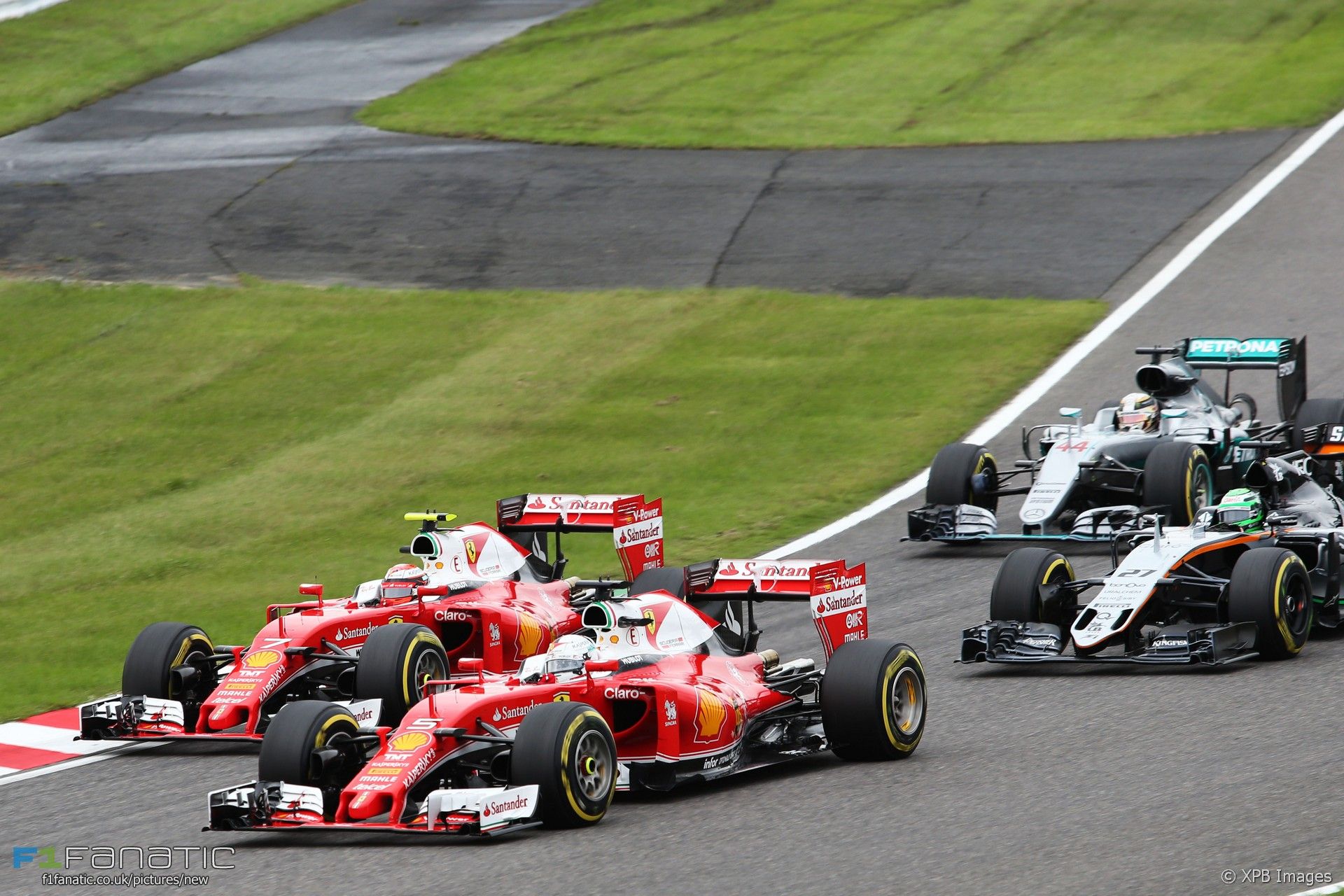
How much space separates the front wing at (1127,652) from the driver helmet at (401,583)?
180 inches

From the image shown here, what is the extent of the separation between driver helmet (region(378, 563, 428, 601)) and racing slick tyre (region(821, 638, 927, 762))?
446 centimetres

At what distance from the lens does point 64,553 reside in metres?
23.1

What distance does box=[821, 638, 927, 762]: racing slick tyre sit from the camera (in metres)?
12.2

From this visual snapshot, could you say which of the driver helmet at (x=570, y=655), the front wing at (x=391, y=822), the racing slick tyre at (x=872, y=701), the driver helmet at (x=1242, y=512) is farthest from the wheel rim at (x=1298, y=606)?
the front wing at (x=391, y=822)

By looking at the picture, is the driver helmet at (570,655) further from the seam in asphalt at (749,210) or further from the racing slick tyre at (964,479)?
the seam in asphalt at (749,210)

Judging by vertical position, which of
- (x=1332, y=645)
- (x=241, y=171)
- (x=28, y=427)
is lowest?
(x=1332, y=645)

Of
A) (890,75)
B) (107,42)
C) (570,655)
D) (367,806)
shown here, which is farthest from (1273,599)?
(107,42)

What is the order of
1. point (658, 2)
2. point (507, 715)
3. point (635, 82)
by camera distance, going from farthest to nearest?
point (658, 2) → point (635, 82) → point (507, 715)

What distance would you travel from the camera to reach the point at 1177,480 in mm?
19172

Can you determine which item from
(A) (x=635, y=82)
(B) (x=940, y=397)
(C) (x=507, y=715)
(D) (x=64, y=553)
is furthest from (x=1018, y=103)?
(C) (x=507, y=715)

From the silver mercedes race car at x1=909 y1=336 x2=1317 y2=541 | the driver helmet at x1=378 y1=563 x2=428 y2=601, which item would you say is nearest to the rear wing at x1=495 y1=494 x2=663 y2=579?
the driver helmet at x1=378 y1=563 x2=428 y2=601

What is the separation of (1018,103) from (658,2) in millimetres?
14383

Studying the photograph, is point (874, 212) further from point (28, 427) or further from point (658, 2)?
point (658, 2)

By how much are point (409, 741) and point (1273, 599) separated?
704cm
